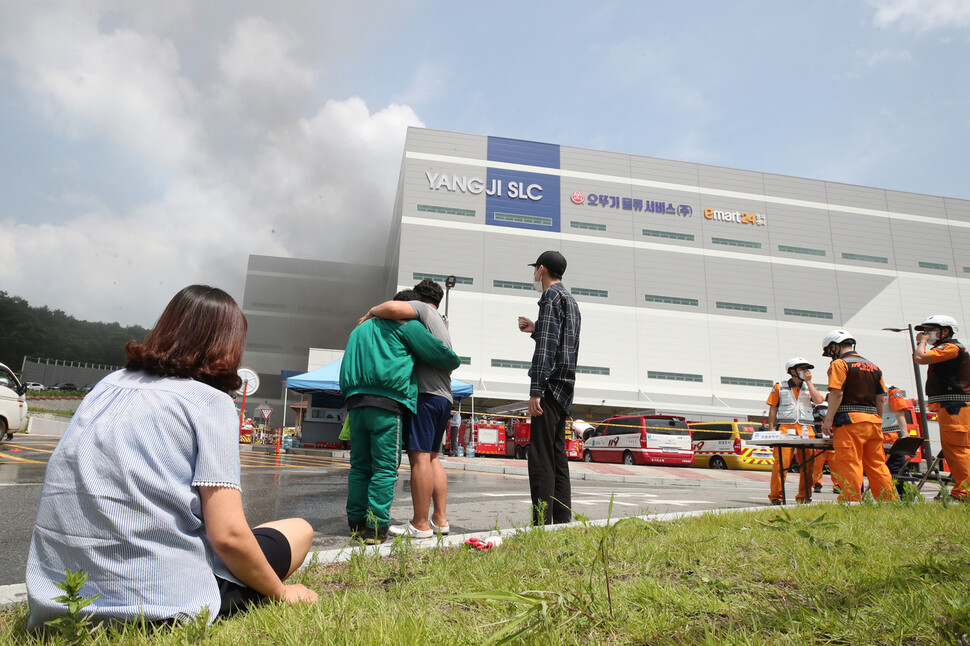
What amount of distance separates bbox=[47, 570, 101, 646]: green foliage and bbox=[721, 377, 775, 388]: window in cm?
4627

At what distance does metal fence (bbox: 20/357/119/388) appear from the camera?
57344 mm

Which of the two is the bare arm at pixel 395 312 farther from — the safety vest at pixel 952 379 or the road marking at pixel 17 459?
the road marking at pixel 17 459

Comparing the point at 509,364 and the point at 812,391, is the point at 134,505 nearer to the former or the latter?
the point at 812,391

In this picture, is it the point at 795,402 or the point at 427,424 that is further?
the point at 795,402

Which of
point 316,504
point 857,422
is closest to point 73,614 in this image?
point 316,504

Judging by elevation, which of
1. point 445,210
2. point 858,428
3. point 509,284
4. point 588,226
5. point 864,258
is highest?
point 445,210

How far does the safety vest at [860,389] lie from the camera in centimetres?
540

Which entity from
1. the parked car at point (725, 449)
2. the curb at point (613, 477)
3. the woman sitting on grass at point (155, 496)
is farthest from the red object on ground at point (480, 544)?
the parked car at point (725, 449)

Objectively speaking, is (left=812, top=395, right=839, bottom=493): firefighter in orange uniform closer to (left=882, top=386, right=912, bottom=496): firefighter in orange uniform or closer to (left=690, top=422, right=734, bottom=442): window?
(left=882, top=386, right=912, bottom=496): firefighter in orange uniform

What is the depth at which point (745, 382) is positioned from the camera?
43.8m

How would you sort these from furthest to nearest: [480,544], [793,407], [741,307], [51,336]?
1. [51,336]
2. [741,307]
3. [793,407]
4. [480,544]

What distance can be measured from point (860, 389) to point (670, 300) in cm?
4130

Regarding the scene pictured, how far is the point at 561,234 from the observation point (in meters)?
45.0

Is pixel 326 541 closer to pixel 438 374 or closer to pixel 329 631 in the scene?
pixel 438 374
